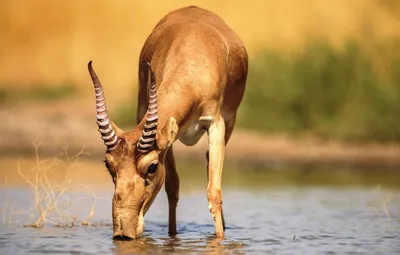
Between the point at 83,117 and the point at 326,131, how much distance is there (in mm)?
6042

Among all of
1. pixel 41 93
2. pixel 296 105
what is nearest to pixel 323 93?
pixel 296 105

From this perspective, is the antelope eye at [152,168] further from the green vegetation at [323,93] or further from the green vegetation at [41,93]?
the green vegetation at [41,93]

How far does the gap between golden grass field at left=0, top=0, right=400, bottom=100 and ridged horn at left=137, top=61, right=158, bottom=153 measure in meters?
21.8

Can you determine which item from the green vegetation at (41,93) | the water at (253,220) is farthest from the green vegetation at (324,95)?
the green vegetation at (41,93)

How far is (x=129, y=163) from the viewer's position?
9430mm

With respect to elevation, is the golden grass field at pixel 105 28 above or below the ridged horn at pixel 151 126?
above

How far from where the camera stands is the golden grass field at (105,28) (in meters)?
32.9


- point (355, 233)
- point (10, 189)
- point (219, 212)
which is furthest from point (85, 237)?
point (10, 189)

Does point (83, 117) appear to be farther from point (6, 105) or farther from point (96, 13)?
point (96, 13)

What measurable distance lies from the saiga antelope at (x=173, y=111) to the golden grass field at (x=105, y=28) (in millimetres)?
19283

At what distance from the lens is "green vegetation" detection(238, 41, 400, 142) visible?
21203mm

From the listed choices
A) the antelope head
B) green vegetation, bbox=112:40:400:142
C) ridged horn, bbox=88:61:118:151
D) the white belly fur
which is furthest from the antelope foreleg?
green vegetation, bbox=112:40:400:142

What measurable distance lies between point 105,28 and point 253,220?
1003 inches

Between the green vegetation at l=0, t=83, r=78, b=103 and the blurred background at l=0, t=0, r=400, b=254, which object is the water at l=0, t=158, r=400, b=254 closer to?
the blurred background at l=0, t=0, r=400, b=254
